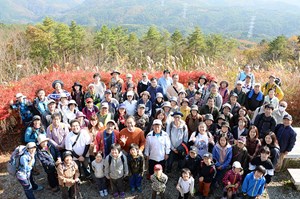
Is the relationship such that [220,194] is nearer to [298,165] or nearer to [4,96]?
[298,165]

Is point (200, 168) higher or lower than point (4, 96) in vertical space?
lower

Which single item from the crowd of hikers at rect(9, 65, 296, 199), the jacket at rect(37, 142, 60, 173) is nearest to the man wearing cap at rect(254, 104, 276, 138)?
the crowd of hikers at rect(9, 65, 296, 199)

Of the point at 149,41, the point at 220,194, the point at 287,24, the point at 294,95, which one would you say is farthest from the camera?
the point at 287,24

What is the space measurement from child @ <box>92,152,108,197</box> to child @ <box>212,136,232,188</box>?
7.30 ft

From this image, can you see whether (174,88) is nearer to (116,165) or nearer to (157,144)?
(157,144)

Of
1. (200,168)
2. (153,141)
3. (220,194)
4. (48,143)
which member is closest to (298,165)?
(220,194)

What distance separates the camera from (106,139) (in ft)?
16.0

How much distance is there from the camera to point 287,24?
457ft

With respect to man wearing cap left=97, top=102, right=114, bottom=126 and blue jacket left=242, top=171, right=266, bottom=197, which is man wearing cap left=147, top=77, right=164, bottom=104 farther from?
blue jacket left=242, top=171, right=266, bottom=197

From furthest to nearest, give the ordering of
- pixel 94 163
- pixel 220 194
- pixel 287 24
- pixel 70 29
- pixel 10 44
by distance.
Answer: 1. pixel 287 24
2. pixel 70 29
3. pixel 10 44
4. pixel 220 194
5. pixel 94 163

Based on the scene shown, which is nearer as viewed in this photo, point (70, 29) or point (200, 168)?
point (200, 168)

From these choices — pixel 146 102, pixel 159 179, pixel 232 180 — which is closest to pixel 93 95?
pixel 146 102

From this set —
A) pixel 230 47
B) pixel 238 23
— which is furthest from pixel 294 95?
pixel 238 23

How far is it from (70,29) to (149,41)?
38.8 feet
